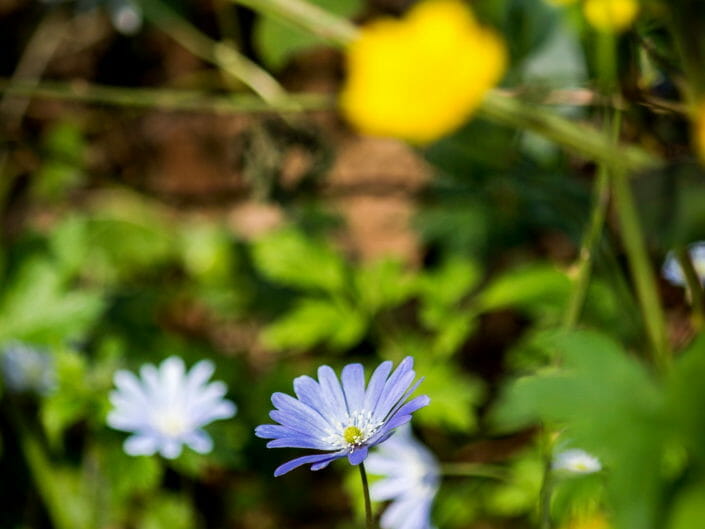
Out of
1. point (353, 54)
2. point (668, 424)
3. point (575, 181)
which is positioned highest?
point (353, 54)

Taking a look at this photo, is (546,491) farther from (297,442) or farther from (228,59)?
(228,59)

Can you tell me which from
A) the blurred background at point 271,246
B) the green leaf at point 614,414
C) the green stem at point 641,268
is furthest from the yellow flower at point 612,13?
the green leaf at point 614,414

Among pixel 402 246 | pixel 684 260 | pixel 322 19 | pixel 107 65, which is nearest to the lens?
pixel 684 260

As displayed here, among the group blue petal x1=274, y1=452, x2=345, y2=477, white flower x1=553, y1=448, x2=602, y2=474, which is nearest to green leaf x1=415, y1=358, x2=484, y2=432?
white flower x1=553, y1=448, x2=602, y2=474

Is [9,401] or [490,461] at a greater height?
[9,401]

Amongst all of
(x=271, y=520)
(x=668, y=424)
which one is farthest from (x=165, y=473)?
(x=668, y=424)

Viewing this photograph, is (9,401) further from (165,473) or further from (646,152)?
(646,152)

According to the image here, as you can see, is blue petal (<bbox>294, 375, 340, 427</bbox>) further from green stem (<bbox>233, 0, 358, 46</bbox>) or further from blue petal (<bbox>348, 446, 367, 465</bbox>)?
green stem (<bbox>233, 0, 358, 46</bbox>)
